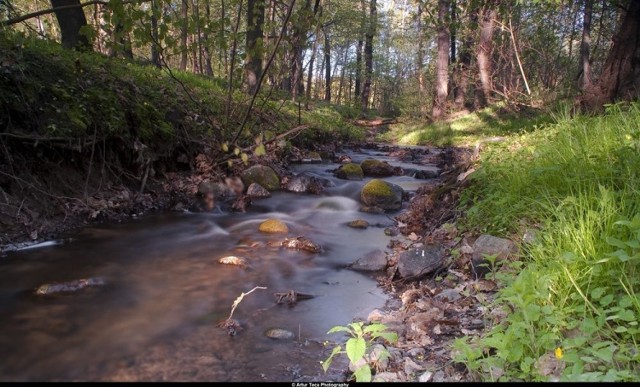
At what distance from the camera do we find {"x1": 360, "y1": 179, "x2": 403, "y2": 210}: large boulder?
8.13 meters

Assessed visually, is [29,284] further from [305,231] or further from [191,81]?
[191,81]

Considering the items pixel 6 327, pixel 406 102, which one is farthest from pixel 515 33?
pixel 6 327

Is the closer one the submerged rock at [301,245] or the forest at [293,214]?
the forest at [293,214]

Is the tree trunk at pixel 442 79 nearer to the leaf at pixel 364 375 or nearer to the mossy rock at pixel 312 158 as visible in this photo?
the mossy rock at pixel 312 158

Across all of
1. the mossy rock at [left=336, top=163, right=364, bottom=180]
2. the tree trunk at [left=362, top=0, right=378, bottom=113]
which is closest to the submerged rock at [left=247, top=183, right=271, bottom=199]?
the mossy rock at [left=336, top=163, right=364, bottom=180]

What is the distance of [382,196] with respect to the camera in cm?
827

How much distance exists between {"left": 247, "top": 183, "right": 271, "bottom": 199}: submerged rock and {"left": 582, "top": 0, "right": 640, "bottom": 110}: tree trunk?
625 cm

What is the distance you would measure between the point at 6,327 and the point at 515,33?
1652cm

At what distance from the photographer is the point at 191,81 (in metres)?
11.5

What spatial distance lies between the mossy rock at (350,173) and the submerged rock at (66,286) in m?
6.45

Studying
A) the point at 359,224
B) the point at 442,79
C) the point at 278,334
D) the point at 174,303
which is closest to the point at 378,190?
the point at 359,224

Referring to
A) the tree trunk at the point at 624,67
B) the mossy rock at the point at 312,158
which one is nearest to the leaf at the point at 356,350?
the tree trunk at the point at 624,67

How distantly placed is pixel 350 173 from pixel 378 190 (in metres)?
1.97

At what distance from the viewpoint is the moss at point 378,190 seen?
8.30 metres
